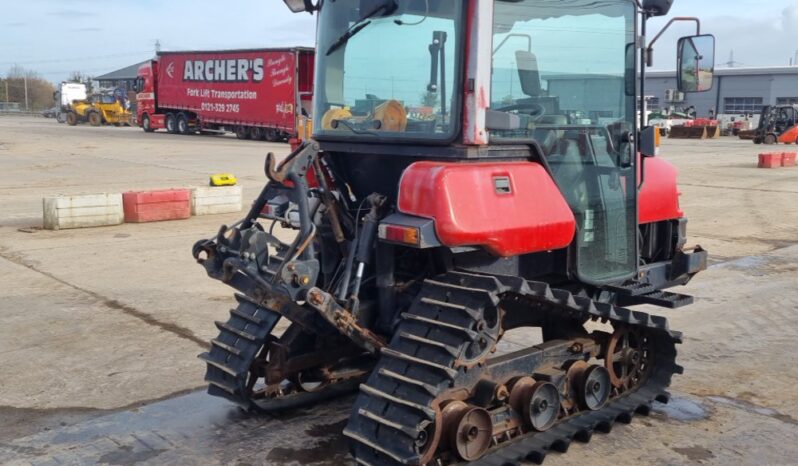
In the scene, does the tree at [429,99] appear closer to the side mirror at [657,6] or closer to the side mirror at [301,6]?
the side mirror at [301,6]

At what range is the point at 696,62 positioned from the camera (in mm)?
5266

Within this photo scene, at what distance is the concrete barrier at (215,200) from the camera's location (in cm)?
1328

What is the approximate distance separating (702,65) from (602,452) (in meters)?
2.56

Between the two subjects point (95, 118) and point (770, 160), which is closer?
point (770, 160)

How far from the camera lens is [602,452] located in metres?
4.70

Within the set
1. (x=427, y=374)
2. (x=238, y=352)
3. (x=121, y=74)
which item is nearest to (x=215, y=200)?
(x=238, y=352)

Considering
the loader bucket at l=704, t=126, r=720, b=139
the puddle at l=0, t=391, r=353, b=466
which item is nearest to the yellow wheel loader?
the loader bucket at l=704, t=126, r=720, b=139

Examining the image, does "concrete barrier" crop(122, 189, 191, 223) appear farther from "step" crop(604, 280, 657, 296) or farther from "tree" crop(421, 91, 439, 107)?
"tree" crop(421, 91, 439, 107)

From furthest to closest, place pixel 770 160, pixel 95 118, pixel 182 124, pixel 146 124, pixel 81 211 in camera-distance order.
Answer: pixel 95 118 < pixel 146 124 < pixel 182 124 < pixel 770 160 < pixel 81 211

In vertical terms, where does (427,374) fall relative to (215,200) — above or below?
below

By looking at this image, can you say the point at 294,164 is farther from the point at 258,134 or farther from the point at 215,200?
the point at 258,134

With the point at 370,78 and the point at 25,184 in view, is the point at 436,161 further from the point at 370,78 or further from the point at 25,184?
the point at 25,184

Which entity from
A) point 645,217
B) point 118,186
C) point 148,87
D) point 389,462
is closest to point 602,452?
point 389,462

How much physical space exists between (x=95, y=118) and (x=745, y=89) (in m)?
47.9
